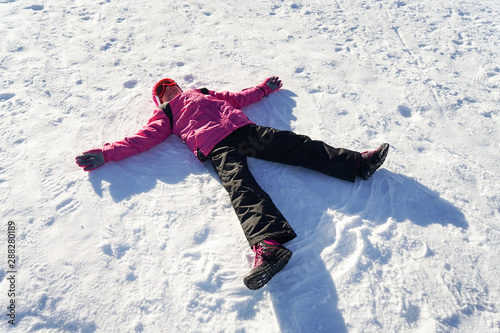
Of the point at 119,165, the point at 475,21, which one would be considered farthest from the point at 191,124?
the point at 475,21

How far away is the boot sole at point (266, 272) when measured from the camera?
2.30m

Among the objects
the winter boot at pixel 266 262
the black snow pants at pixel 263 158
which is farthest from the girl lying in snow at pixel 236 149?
the winter boot at pixel 266 262

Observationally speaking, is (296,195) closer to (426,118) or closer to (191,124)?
(191,124)

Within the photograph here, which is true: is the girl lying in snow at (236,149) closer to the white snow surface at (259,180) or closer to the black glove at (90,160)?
the black glove at (90,160)

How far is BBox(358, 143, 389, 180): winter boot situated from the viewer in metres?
3.09

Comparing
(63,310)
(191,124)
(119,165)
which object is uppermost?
(191,124)

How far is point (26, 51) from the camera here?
16.0 feet

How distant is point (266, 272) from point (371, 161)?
59.2 inches

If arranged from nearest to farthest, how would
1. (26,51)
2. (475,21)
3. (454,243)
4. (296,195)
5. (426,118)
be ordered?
(454,243), (296,195), (426,118), (26,51), (475,21)

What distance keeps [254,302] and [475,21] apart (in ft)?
19.1

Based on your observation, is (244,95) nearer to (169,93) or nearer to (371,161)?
(169,93)

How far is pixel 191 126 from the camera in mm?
3498

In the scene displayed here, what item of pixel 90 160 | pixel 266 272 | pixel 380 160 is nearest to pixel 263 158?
pixel 380 160

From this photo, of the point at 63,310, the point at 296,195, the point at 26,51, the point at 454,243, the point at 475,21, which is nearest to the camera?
the point at 63,310
